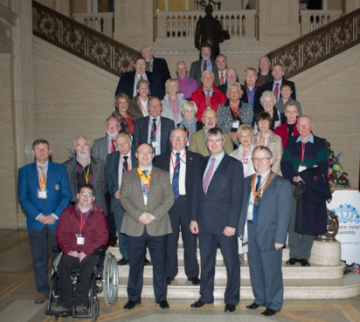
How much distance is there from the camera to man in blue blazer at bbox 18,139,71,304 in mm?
5277

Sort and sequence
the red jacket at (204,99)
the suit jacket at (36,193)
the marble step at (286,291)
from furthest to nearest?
1. the red jacket at (204,99)
2. the marble step at (286,291)
3. the suit jacket at (36,193)

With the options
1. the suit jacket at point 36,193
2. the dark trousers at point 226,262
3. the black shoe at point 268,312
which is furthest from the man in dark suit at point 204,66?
the black shoe at point 268,312

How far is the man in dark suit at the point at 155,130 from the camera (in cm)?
627

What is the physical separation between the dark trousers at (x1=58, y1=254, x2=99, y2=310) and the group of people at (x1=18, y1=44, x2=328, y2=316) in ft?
0.03

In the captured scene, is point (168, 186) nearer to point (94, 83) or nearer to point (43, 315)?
point (43, 315)

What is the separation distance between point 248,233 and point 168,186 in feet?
3.35

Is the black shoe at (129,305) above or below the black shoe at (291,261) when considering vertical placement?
below

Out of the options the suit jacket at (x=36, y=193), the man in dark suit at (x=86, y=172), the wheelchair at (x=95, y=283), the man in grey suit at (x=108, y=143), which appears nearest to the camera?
the wheelchair at (x=95, y=283)

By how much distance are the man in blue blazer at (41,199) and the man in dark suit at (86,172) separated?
28 centimetres

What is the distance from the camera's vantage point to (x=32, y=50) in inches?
404

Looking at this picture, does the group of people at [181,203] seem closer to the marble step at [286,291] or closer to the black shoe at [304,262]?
the black shoe at [304,262]

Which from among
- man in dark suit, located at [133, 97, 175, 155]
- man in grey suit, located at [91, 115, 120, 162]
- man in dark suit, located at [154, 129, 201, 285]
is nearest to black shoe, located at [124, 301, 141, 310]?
man in dark suit, located at [154, 129, 201, 285]

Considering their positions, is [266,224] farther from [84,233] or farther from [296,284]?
[84,233]

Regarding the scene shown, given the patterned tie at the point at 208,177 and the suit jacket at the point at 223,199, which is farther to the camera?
the patterned tie at the point at 208,177
